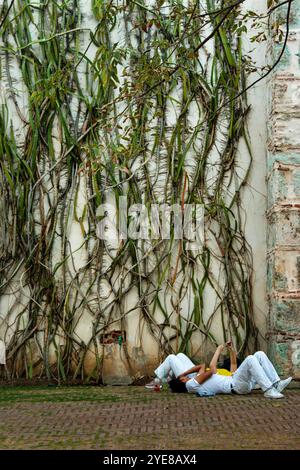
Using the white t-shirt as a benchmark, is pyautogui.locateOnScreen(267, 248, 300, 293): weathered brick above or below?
above

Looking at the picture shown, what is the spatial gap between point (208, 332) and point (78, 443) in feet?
12.5

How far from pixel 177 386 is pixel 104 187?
237cm

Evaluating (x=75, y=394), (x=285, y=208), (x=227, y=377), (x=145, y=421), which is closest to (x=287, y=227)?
(x=285, y=208)

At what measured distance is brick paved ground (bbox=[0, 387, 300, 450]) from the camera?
5.25 m

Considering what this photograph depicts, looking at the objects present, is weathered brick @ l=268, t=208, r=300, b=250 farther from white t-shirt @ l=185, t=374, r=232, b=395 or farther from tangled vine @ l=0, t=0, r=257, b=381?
white t-shirt @ l=185, t=374, r=232, b=395

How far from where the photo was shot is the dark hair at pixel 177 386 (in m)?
7.78

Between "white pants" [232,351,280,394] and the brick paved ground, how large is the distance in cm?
10

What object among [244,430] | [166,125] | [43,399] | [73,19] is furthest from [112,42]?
[244,430]

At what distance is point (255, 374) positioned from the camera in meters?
7.22

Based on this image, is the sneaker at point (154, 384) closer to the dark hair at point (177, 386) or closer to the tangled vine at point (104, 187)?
the dark hair at point (177, 386)

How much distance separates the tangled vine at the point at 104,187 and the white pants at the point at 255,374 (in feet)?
4.63

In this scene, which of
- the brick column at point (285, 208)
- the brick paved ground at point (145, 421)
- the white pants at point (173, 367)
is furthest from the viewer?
the brick column at point (285, 208)

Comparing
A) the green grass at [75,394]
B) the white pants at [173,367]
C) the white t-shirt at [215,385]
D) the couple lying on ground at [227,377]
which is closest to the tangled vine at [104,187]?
the green grass at [75,394]

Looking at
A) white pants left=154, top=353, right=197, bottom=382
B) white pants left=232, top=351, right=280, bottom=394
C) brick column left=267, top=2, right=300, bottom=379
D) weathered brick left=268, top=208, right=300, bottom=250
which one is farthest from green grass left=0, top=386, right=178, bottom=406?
weathered brick left=268, top=208, right=300, bottom=250
